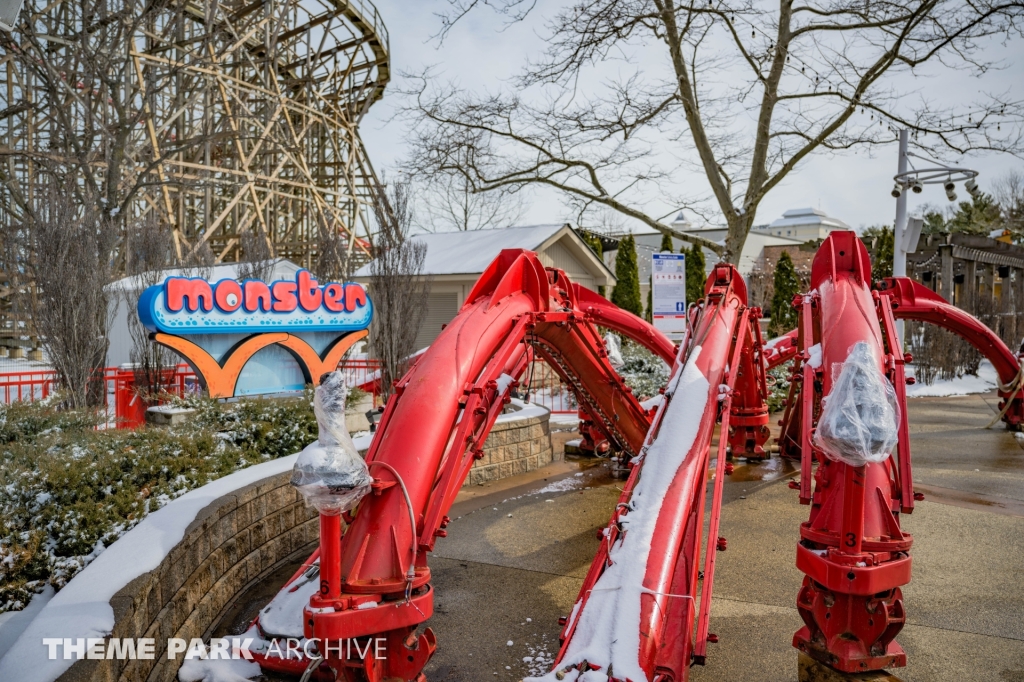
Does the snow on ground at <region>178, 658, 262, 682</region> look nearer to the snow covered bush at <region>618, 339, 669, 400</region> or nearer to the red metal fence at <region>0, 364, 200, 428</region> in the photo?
the red metal fence at <region>0, 364, 200, 428</region>

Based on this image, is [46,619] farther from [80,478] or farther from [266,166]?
[266,166]

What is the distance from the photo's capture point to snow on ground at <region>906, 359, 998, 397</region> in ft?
55.1

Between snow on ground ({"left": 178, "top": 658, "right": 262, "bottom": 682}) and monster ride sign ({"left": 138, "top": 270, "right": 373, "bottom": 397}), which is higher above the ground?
monster ride sign ({"left": 138, "top": 270, "right": 373, "bottom": 397})

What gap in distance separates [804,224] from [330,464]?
80.5 metres

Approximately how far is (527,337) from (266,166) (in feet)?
89.4

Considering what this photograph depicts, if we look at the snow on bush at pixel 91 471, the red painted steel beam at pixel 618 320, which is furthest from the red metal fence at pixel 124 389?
the red painted steel beam at pixel 618 320

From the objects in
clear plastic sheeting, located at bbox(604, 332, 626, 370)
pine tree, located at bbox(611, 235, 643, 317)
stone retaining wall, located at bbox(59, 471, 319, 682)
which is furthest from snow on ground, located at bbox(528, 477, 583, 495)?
pine tree, located at bbox(611, 235, 643, 317)

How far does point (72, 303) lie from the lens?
10.4m

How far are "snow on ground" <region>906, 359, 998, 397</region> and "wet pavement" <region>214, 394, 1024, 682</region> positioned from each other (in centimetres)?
781

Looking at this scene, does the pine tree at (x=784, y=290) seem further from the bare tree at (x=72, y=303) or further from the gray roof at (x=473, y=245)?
the bare tree at (x=72, y=303)

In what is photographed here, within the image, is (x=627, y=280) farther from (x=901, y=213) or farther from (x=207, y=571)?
(x=207, y=571)

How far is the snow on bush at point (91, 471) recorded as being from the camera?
452 cm

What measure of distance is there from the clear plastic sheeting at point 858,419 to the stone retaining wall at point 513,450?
566 cm

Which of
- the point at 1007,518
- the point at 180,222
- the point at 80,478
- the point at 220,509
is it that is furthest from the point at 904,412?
the point at 180,222
